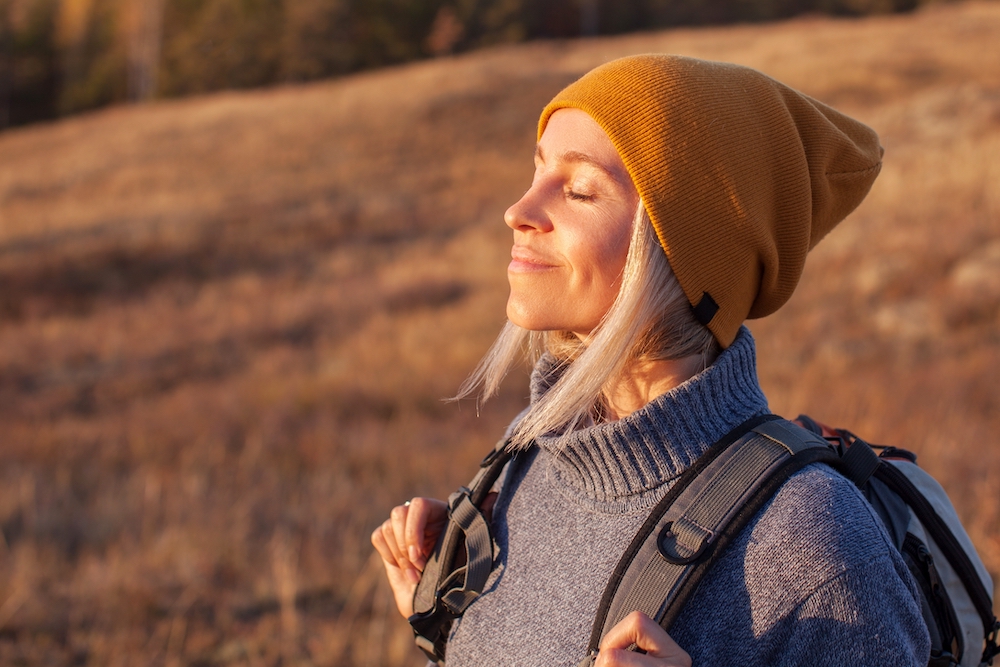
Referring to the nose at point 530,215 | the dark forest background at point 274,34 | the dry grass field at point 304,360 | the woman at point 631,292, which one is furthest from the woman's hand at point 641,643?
the dark forest background at point 274,34

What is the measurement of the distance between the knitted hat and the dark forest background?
31152 millimetres

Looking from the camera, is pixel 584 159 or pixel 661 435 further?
pixel 584 159

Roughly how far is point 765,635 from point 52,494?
563 cm

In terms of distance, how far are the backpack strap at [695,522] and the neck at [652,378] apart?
278 millimetres

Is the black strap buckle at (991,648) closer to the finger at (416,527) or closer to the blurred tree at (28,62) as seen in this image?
the finger at (416,527)

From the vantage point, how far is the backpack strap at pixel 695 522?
1.17 meters

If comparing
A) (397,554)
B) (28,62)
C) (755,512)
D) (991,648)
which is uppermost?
(755,512)

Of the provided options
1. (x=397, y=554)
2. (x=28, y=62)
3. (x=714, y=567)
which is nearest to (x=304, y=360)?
(x=397, y=554)

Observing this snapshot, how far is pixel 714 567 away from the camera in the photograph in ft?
4.05

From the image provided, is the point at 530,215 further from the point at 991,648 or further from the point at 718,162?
the point at 991,648

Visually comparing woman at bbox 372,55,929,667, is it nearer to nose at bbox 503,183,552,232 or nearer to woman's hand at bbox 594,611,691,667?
nose at bbox 503,183,552,232

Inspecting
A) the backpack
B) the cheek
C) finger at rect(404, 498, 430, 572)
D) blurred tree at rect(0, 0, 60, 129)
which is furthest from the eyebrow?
blurred tree at rect(0, 0, 60, 129)

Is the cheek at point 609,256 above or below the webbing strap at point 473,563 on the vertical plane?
above

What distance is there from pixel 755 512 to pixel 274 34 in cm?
3257
